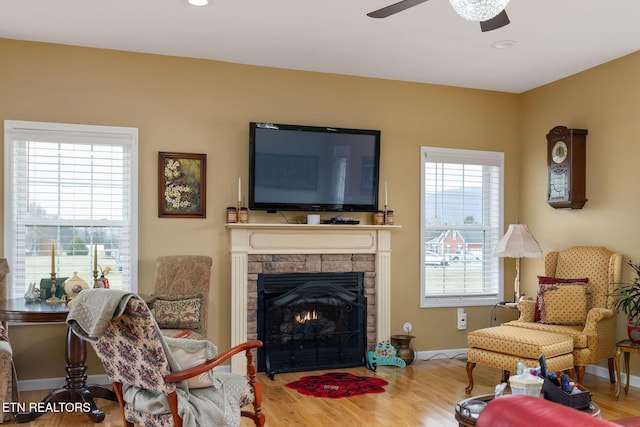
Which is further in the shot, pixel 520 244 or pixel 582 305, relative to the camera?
pixel 520 244

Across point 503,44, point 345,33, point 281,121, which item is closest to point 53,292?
point 281,121

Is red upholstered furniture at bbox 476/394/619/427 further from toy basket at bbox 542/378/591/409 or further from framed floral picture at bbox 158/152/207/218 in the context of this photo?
framed floral picture at bbox 158/152/207/218

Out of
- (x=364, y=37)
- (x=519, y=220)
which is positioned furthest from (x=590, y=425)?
(x=519, y=220)

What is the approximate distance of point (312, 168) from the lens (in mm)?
5348

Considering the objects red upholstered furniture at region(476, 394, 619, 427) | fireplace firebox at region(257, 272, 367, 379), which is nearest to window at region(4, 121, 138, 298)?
fireplace firebox at region(257, 272, 367, 379)

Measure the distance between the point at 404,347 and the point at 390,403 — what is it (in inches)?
51.8

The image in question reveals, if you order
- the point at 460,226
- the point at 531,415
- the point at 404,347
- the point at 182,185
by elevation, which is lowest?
the point at 404,347

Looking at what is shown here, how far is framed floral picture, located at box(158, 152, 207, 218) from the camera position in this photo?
4992mm

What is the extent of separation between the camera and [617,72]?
5094mm

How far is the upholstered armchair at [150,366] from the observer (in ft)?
8.78

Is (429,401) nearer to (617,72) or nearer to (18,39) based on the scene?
(617,72)

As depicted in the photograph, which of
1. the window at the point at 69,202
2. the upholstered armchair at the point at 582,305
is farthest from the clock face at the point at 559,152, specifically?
the window at the point at 69,202

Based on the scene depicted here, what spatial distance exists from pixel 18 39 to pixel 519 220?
194 inches

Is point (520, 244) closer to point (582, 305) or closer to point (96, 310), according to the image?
point (582, 305)
